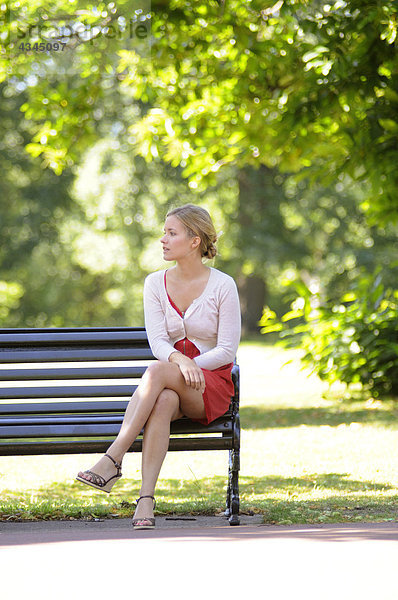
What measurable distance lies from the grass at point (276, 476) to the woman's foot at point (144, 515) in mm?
676

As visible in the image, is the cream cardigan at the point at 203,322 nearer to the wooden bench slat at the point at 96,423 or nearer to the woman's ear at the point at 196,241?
the woman's ear at the point at 196,241

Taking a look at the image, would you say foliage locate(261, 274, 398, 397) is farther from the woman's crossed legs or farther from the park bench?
the woman's crossed legs

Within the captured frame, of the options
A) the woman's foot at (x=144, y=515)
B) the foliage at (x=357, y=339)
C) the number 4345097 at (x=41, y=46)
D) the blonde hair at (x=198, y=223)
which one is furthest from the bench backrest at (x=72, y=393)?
the number 4345097 at (x=41, y=46)

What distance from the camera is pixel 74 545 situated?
11.4 feet

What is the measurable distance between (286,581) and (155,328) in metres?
1.91

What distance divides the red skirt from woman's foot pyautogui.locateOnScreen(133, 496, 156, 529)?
1.76 feet

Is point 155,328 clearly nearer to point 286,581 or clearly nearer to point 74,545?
point 74,545

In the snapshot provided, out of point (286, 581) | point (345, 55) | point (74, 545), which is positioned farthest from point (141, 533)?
point (345, 55)

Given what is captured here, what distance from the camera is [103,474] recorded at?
13.6ft

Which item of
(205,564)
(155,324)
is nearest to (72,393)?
(155,324)

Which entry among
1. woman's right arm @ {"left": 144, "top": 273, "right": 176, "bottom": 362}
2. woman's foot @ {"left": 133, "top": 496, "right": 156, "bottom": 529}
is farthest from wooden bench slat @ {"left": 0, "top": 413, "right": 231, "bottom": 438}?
woman's foot @ {"left": 133, "top": 496, "right": 156, "bottom": 529}

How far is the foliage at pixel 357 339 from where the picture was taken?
31.8 ft

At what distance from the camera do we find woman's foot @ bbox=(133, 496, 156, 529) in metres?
4.02

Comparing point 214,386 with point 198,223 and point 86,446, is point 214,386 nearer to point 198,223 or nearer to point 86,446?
point 86,446
